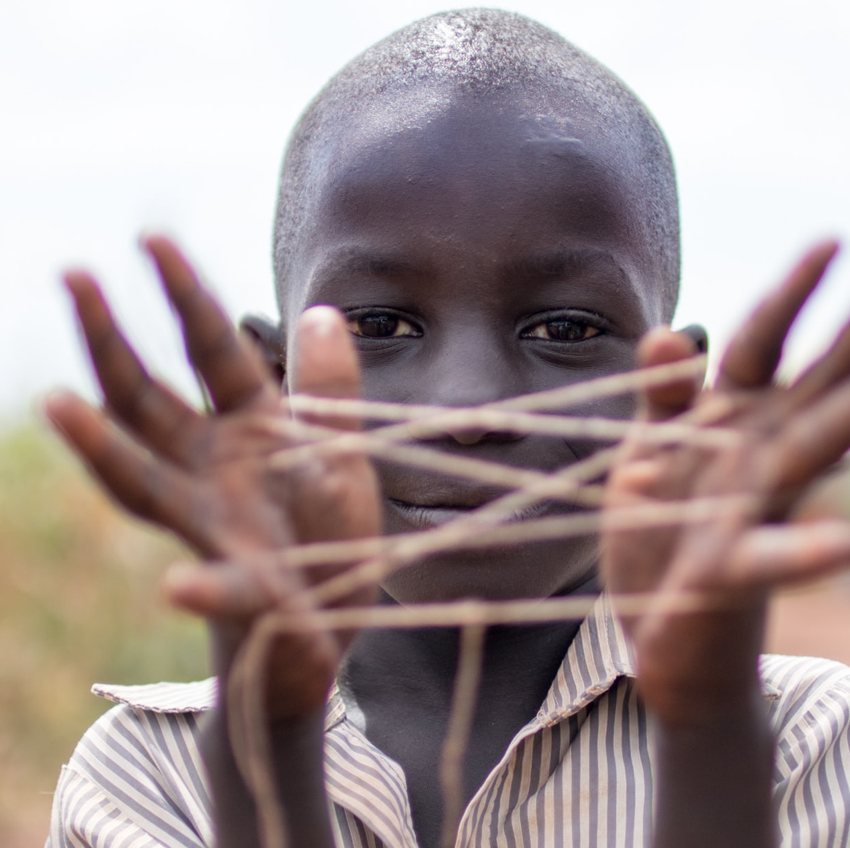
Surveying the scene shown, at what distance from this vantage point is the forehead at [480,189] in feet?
3.43

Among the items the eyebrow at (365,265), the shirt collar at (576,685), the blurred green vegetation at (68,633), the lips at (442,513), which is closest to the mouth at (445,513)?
the lips at (442,513)

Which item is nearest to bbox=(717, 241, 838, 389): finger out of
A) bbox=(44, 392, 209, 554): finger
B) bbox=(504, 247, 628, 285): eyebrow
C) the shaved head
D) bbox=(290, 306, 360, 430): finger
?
bbox=(290, 306, 360, 430): finger

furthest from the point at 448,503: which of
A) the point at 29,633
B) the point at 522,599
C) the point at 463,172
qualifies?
the point at 29,633

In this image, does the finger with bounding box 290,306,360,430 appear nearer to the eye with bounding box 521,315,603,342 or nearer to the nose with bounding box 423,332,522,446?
the nose with bounding box 423,332,522,446

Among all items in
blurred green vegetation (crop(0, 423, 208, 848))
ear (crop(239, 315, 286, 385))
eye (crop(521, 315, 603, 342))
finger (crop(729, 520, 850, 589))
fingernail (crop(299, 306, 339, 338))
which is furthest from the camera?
blurred green vegetation (crop(0, 423, 208, 848))

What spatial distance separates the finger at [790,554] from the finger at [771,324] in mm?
98

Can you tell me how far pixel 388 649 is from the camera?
3.99ft

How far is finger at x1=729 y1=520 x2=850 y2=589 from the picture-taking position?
0.51 m

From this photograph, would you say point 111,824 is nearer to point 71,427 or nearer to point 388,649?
point 388,649

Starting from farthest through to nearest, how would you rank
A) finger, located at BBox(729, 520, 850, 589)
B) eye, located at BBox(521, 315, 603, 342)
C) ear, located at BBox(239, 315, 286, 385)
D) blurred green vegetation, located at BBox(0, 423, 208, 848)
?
blurred green vegetation, located at BBox(0, 423, 208, 848)
ear, located at BBox(239, 315, 286, 385)
eye, located at BBox(521, 315, 603, 342)
finger, located at BBox(729, 520, 850, 589)

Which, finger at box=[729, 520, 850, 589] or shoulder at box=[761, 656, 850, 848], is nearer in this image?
finger at box=[729, 520, 850, 589]

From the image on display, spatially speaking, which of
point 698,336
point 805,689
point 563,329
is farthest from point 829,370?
point 698,336

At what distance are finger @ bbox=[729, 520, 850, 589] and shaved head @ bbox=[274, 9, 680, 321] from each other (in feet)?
2.17

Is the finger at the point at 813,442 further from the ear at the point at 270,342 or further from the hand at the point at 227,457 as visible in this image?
the ear at the point at 270,342
